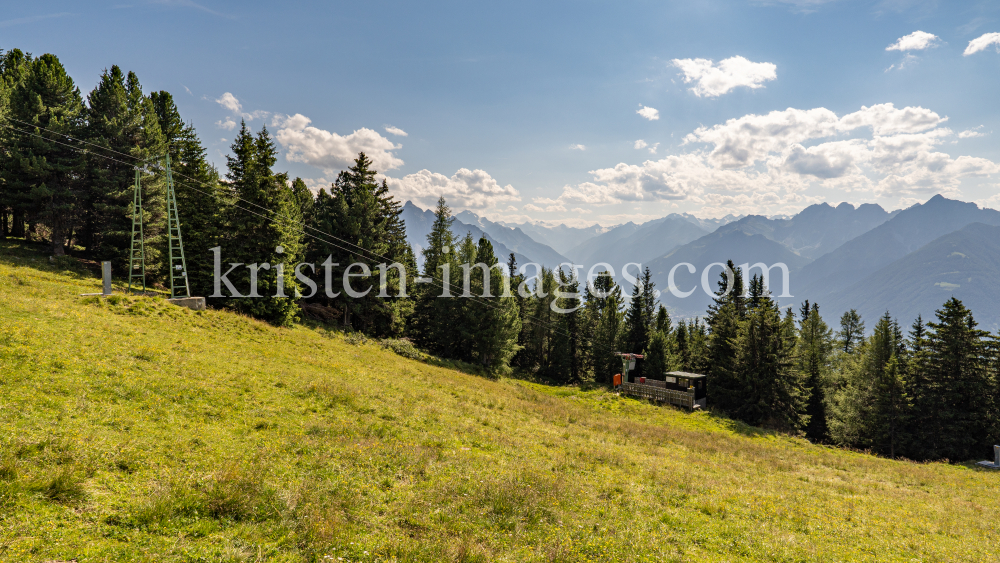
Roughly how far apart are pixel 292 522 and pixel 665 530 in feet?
28.7

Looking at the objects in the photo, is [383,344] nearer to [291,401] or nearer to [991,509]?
[291,401]

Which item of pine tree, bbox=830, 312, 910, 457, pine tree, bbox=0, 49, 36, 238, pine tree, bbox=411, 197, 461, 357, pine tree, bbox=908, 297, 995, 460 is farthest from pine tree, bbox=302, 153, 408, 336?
pine tree, bbox=908, 297, 995, 460

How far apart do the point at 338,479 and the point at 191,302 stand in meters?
22.9

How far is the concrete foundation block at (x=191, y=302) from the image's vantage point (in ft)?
83.5

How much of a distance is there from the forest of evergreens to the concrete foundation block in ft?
17.0

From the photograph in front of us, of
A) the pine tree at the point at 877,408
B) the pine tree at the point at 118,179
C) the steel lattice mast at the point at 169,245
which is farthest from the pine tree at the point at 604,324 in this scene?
the pine tree at the point at 118,179

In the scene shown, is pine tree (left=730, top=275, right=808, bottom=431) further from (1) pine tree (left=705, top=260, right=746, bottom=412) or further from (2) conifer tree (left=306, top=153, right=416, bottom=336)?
(2) conifer tree (left=306, top=153, right=416, bottom=336)

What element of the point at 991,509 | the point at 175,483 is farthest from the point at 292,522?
the point at 991,509

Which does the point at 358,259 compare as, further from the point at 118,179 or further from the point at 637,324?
the point at 637,324

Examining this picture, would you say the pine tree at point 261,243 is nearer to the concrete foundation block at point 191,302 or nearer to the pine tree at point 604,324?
the concrete foundation block at point 191,302

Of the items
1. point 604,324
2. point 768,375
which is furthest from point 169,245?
point 768,375

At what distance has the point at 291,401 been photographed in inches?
599

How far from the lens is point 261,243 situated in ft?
105

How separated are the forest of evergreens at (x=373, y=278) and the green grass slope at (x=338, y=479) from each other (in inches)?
612
